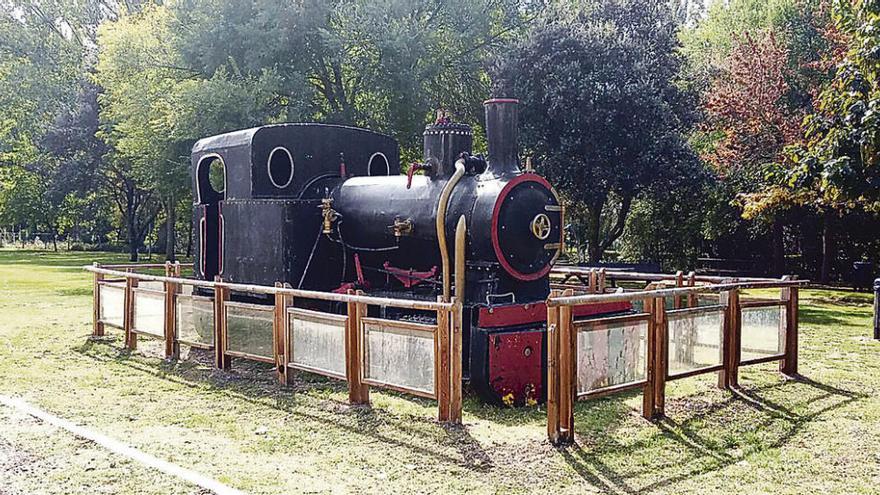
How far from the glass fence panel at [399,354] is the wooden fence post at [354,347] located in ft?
0.21

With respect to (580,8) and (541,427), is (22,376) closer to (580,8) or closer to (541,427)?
(541,427)

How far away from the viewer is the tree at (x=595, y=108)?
17.3m

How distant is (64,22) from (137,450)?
32831 millimetres

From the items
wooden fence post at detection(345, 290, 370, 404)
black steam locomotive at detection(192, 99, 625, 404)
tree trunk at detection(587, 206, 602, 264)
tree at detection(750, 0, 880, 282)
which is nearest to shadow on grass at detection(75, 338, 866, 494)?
wooden fence post at detection(345, 290, 370, 404)

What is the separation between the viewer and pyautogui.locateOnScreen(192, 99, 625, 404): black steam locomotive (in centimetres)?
705

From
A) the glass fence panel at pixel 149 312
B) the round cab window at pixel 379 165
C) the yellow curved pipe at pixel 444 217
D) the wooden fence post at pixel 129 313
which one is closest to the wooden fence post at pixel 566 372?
the yellow curved pipe at pixel 444 217

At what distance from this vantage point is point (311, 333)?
7289mm

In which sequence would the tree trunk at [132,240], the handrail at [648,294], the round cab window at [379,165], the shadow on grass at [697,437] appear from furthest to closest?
the tree trunk at [132,240] < the round cab window at [379,165] < the handrail at [648,294] < the shadow on grass at [697,437]

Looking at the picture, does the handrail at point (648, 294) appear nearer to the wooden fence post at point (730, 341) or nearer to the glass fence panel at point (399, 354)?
the wooden fence post at point (730, 341)

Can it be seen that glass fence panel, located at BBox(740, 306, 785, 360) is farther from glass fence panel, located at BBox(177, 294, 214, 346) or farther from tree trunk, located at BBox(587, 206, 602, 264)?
tree trunk, located at BBox(587, 206, 602, 264)

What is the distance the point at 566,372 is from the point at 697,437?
1.14 metres

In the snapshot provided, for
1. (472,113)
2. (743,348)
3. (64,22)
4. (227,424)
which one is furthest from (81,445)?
(64,22)

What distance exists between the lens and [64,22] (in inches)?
1330

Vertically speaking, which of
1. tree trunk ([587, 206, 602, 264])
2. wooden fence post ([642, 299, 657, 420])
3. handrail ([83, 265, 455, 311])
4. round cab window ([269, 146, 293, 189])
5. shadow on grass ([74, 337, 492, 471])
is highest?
round cab window ([269, 146, 293, 189])
